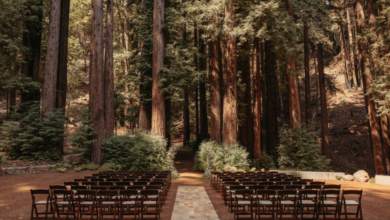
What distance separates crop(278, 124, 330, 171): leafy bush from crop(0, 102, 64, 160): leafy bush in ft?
49.2

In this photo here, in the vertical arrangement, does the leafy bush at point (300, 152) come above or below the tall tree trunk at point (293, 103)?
below

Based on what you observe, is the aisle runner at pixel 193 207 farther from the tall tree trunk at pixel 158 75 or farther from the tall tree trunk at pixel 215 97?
the tall tree trunk at pixel 215 97

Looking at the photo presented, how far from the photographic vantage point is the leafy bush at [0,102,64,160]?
15453 mm

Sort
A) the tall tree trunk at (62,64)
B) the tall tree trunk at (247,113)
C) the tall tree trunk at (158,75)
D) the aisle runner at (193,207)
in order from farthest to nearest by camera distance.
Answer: the tall tree trunk at (247,113) → the tall tree trunk at (62,64) → the tall tree trunk at (158,75) → the aisle runner at (193,207)

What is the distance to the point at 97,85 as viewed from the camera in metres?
16.5

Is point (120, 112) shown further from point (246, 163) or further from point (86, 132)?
point (246, 163)

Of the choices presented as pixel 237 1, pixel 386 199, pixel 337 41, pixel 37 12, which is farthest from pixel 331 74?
pixel 37 12

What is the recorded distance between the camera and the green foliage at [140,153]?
14.2 m

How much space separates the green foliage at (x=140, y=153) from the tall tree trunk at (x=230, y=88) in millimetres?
4140

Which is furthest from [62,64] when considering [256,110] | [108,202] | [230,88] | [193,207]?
[193,207]

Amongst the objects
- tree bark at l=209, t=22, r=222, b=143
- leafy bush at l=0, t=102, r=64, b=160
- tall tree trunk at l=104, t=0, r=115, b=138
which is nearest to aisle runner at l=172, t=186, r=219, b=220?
tree bark at l=209, t=22, r=222, b=143

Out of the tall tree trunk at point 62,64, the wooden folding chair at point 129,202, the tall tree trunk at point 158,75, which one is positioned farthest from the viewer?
the tall tree trunk at point 62,64

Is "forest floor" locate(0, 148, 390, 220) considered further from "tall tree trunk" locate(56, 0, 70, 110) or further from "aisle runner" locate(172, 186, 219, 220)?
"tall tree trunk" locate(56, 0, 70, 110)

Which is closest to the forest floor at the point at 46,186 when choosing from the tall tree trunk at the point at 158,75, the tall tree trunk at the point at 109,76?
the tall tree trunk at the point at 109,76
